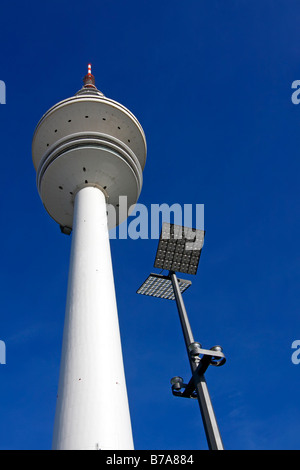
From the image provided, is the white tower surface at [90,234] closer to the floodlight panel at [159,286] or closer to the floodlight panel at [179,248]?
the floodlight panel at [159,286]

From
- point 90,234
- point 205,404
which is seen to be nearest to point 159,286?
point 90,234

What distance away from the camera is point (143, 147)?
26.4m

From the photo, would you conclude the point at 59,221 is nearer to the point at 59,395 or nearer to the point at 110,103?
the point at 110,103

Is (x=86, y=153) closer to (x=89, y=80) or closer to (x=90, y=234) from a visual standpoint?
(x=90, y=234)

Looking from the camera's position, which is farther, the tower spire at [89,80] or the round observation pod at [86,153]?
the tower spire at [89,80]

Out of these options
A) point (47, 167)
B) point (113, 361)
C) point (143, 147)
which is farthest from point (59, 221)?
point (113, 361)

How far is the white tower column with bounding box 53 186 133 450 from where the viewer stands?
10.5 metres

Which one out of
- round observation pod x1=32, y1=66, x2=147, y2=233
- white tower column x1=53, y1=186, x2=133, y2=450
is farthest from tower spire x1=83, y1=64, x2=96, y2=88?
white tower column x1=53, y1=186, x2=133, y2=450

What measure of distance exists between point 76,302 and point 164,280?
320 cm

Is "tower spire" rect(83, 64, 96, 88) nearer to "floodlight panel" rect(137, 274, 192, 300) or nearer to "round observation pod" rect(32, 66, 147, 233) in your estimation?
"round observation pod" rect(32, 66, 147, 233)

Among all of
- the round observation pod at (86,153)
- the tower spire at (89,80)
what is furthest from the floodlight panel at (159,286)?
the tower spire at (89,80)

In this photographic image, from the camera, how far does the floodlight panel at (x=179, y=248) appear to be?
49.0ft

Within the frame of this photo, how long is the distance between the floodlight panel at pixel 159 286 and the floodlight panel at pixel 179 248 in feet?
2.27

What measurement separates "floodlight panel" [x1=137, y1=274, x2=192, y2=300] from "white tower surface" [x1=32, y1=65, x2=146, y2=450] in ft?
4.85
